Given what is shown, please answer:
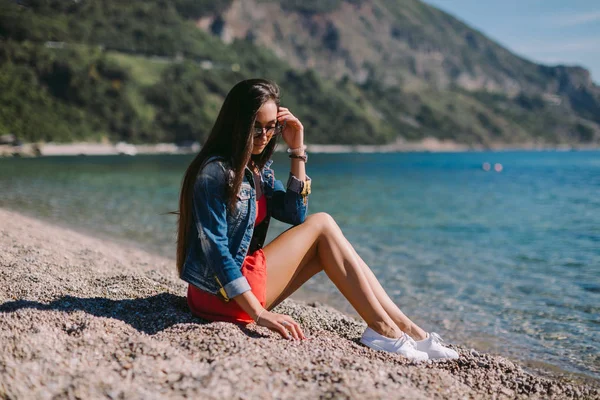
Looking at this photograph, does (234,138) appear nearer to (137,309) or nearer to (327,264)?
(327,264)

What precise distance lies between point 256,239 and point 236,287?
671 millimetres

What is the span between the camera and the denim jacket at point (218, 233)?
4.04 metres

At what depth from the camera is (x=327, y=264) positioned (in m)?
4.54

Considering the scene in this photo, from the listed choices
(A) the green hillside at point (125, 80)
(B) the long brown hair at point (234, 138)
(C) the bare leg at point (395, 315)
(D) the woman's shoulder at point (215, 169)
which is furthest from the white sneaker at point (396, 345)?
(A) the green hillside at point (125, 80)

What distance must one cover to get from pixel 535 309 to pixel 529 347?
1.95 m

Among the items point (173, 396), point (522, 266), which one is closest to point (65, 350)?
point (173, 396)

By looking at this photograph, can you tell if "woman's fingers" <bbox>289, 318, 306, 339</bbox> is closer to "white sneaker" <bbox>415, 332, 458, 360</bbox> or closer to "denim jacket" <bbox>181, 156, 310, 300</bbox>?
"denim jacket" <bbox>181, 156, 310, 300</bbox>

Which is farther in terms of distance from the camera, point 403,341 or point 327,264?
point 327,264

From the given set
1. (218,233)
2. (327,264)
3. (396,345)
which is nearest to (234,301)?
(218,233)

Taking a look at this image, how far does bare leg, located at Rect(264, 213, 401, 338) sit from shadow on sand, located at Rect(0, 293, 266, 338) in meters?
0.53

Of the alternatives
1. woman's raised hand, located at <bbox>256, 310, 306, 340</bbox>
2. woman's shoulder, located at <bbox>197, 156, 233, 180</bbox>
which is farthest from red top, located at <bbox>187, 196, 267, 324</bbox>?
woman's shoulder, located at <bbox>197, 156, 233, 180</bbox>

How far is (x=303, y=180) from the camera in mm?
4840

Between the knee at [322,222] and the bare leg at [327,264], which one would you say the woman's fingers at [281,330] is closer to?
the bare leg at [327,264]

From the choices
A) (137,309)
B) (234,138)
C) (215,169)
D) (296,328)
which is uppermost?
(234,138)
